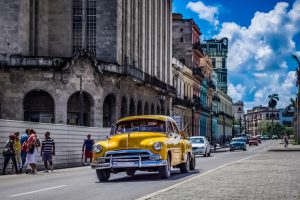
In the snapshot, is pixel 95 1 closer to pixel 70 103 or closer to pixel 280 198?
pixel 70 103

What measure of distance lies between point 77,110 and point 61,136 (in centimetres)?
1669

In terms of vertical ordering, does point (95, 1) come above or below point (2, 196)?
above

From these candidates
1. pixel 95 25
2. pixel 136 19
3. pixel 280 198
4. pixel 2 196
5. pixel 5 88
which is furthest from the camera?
pixel 136 19

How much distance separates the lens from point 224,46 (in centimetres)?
15538

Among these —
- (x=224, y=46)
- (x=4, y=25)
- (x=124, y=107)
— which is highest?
(x=224, y=46)

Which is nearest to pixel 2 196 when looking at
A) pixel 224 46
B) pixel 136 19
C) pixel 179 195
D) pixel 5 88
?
pixel 179 195

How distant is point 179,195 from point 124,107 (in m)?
41.5

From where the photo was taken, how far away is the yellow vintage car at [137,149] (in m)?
18.2

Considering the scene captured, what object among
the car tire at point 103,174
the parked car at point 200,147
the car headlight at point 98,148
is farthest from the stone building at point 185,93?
the car headlight at point 98,148

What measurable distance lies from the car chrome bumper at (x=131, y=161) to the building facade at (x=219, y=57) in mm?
133975

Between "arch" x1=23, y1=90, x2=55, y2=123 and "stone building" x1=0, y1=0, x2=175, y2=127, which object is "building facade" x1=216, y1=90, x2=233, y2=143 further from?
"arch" x1=23, y1=90, x2=55, y2=123

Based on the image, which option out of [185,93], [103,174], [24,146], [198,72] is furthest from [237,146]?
[103,174]

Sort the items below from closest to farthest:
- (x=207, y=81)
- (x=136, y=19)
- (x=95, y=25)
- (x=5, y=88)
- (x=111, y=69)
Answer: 1. (x=5, y=88)
2. (x=111, y=69)
3. (x=95, y=25)
4. (x=136, y=19)
5. (x=207, y=81)

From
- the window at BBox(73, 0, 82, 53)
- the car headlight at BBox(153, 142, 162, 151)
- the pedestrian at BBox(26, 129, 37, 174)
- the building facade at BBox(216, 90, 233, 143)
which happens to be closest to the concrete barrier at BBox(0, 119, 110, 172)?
the pedestrian at BBox(26, 129, 37, 174)
